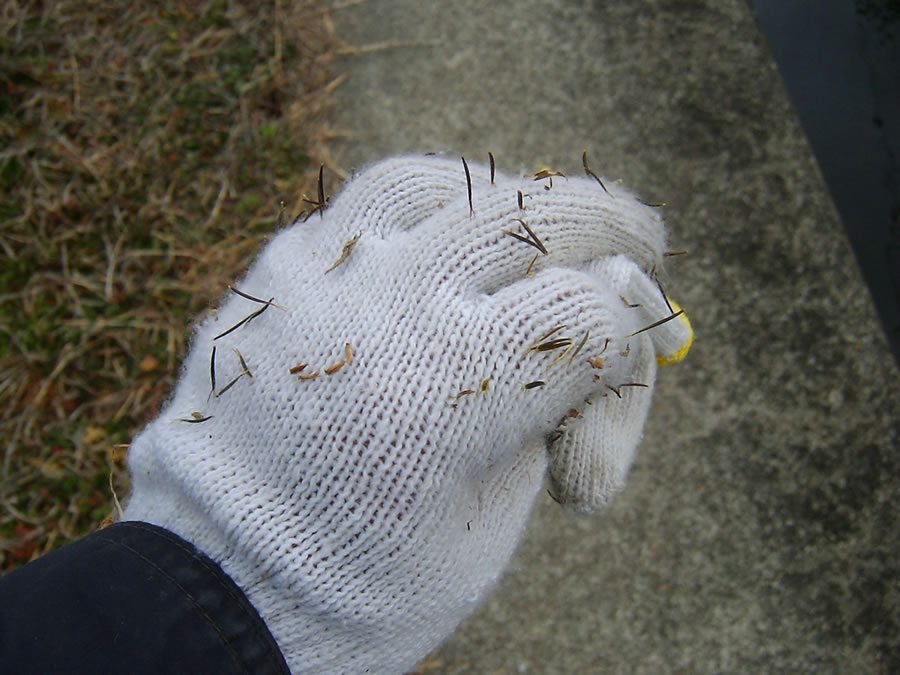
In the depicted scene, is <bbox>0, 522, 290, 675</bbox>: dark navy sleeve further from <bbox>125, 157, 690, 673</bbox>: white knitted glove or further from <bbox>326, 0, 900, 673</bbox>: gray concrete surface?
<bbox>326, 0, 900, 673</bbox>: gray concrete surface

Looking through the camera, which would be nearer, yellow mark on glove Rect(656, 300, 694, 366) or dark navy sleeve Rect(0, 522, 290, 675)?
dark navy sleeve Rect(0, 522, 290, 675)

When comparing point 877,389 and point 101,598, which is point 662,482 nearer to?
point 877,389

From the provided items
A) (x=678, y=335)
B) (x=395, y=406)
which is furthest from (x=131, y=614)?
(x=678, y=335)

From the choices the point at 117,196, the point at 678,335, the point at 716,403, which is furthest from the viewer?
the point at 117,196

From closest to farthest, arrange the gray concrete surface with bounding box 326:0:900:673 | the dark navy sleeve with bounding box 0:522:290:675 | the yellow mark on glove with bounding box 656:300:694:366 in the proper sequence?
1. the dark navy sleeve with bounding box 0:522:290:675
2. the yellow mark on glove with bounding box 656:300:694:366
3. the gray concrete surface with bounding box 326:0:900:673

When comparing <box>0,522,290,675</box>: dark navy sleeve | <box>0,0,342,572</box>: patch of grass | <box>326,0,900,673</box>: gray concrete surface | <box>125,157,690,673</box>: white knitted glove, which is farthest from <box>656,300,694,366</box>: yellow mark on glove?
<box>0,0,342,572</box>: patch of grass

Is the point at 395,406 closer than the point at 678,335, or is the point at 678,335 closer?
the point at 395,406

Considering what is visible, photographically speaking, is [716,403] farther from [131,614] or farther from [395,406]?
[131,614]
